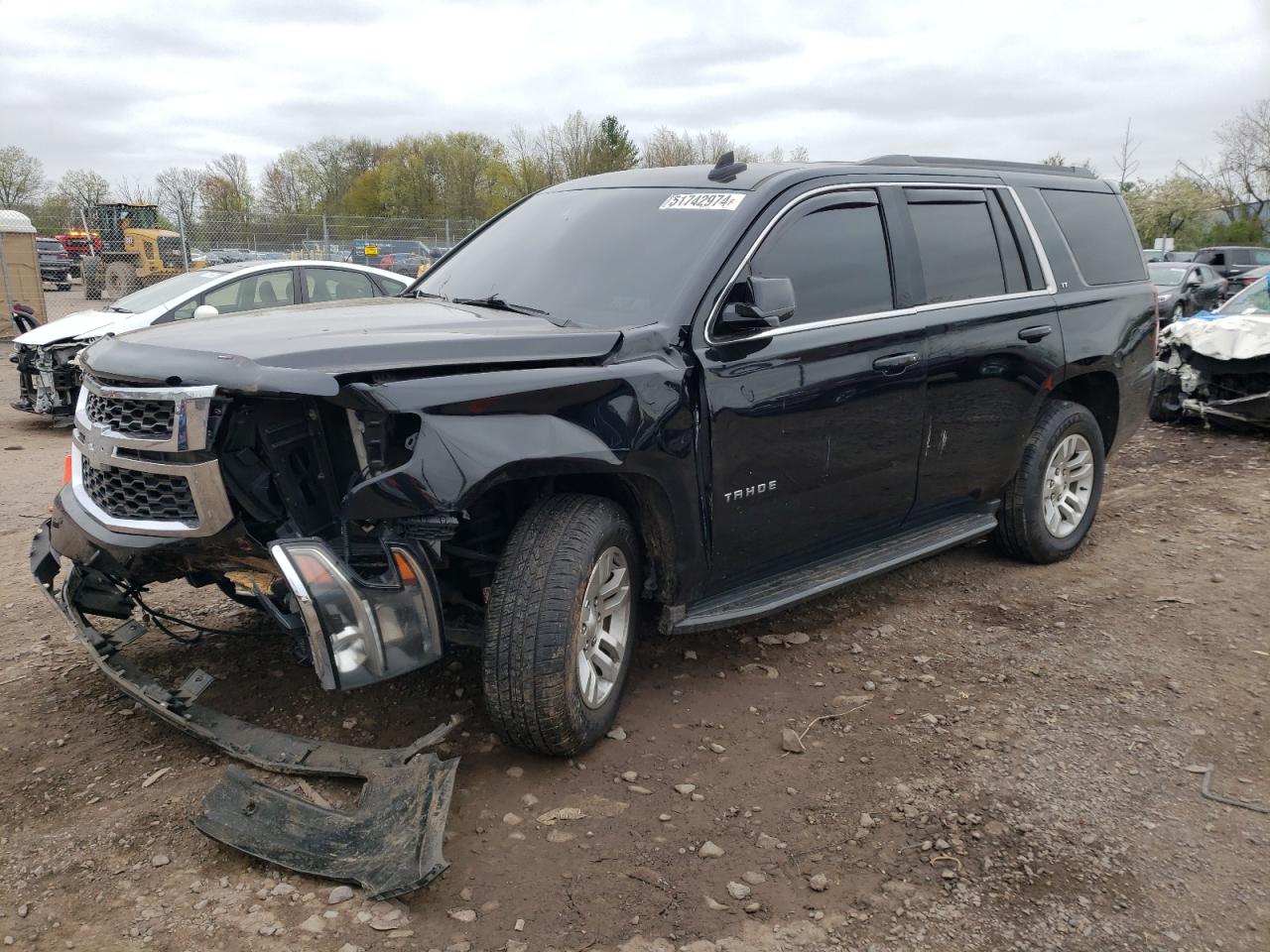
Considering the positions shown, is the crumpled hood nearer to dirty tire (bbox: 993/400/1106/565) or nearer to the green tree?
dirty tire (bbox: 993/400/1106/565)

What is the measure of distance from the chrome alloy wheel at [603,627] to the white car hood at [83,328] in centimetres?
708

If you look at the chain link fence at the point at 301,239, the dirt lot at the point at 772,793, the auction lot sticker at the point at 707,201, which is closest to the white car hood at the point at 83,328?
the dirt lot at the point at 772,793

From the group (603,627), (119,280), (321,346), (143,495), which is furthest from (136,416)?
(119,280)

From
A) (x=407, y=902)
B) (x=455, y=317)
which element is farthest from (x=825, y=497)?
(x=407, y=902)

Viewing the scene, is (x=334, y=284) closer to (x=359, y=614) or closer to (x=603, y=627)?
(x=603, y=627)

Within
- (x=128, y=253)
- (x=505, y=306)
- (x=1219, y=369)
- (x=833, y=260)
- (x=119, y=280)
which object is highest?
(x=128, y=253)

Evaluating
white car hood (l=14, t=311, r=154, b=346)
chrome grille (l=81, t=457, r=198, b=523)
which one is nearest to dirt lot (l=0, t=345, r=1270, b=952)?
chrome grille (l=81, t=457, r=198, b=523)

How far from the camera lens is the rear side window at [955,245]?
446 cm

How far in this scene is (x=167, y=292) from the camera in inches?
379

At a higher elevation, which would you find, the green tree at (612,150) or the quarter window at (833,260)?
the green tree at (612,150)

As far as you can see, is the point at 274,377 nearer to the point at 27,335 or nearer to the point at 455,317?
the point at 455,317

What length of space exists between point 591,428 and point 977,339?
2272 millimetres

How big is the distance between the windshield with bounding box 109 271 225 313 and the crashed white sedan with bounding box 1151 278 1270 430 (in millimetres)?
8807

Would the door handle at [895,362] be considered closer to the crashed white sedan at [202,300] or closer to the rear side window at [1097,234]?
the rear side window at [1097,234]
